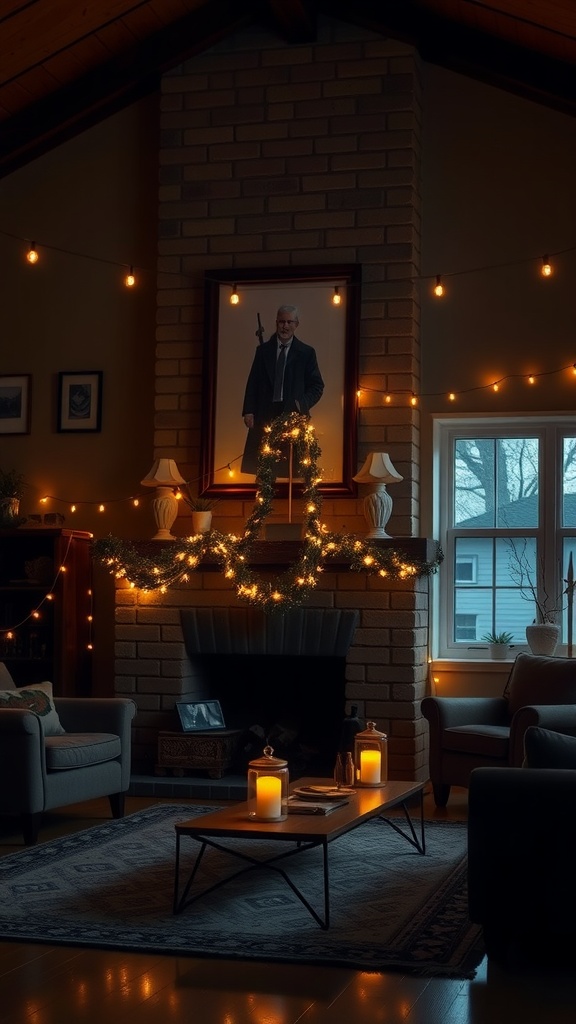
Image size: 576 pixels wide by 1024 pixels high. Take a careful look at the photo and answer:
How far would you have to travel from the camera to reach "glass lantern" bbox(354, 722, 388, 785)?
16.5 ft

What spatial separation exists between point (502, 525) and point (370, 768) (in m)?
2.89

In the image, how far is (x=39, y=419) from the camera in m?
7.98

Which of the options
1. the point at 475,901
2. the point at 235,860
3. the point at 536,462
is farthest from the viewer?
the point at 536,462

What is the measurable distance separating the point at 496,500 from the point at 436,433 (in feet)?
1.88

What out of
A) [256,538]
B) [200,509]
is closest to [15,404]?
[200,509]

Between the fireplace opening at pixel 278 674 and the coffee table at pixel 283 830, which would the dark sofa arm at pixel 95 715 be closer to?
the fireplace opening at pixel 278 674

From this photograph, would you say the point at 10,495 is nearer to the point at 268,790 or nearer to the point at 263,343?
the point at 263,343

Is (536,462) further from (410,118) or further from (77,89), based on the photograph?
(77,89)

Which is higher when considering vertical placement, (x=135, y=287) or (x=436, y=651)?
(x=135, y=287)

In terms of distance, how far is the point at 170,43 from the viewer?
759cm

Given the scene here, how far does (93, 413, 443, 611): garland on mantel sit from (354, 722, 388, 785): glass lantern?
6.18 ft

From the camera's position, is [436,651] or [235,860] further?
[436,651]

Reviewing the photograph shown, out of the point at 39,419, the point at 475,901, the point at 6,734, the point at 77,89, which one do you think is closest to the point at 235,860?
the point at 6,734

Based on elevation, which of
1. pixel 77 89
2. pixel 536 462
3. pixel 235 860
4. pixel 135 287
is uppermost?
pixel 77 89
